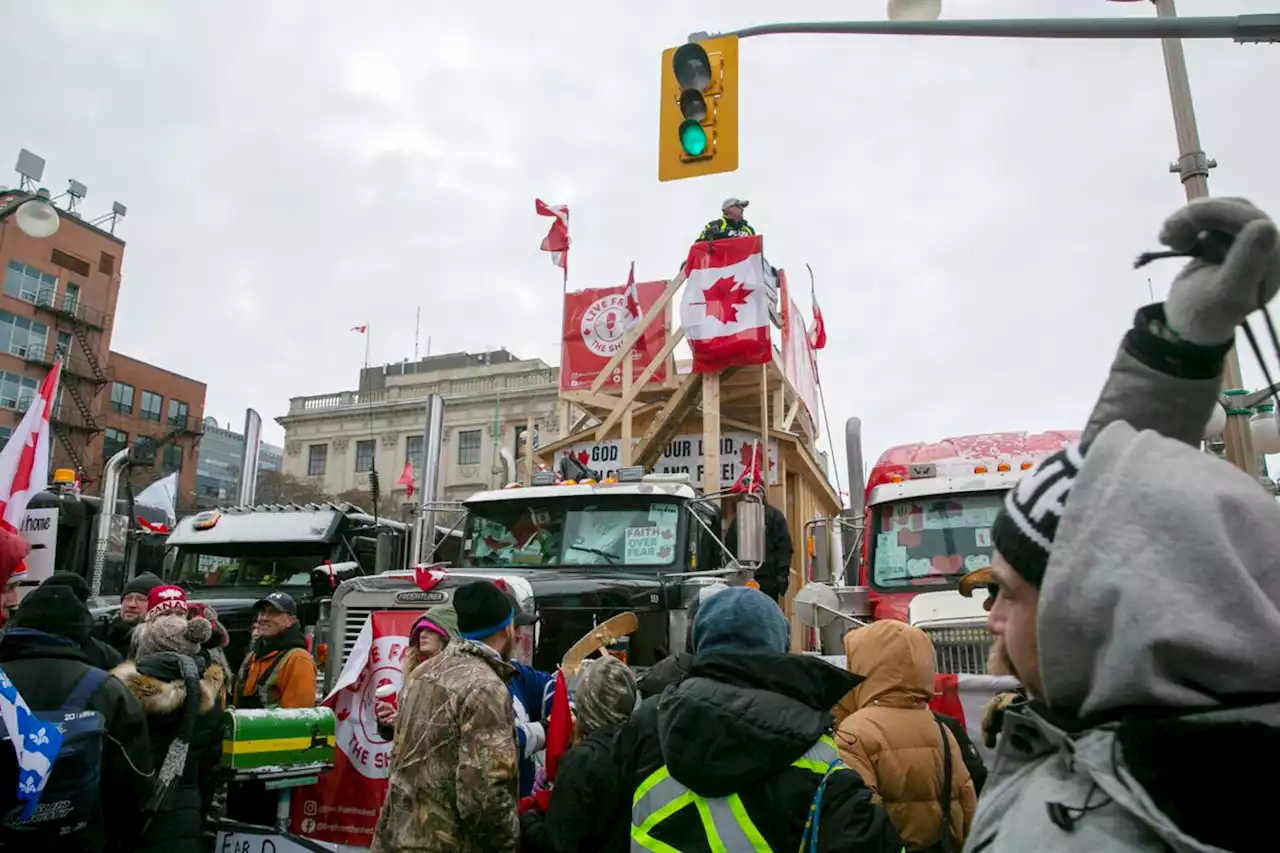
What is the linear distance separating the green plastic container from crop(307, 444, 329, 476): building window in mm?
51102

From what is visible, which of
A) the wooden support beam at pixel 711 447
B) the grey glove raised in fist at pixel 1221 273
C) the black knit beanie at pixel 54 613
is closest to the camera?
the grey glove raised in fist at pixel 1221 273

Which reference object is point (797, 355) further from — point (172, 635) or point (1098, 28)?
point (172, 635)

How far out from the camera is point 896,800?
2.98 metres

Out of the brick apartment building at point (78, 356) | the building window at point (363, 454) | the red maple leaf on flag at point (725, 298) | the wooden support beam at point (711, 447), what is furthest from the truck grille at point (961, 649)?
the building window at point (363, 454)

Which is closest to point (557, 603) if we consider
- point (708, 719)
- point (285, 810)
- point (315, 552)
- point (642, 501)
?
point (642, 501)

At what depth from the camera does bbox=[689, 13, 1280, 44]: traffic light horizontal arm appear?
5.32 metres

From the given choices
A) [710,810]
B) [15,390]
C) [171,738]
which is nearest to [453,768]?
[710,810]

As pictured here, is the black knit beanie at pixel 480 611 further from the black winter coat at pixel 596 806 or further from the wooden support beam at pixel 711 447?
the wooden support beam at pixel 711 447

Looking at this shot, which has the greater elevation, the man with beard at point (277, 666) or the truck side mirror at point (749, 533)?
the truck side mirror at point (749, 533)

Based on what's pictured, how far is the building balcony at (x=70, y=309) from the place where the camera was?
46062 mm

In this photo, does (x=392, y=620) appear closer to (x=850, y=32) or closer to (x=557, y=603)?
(x=557, y=603)

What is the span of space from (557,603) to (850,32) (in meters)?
4.50

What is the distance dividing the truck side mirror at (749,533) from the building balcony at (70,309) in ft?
166

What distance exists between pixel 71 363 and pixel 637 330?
A: 4695cm
